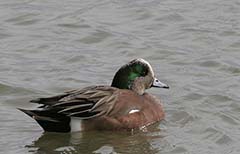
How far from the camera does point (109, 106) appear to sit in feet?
32.2

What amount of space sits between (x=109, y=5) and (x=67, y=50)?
2097mm

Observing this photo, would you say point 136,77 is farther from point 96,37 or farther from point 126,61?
point 96,37

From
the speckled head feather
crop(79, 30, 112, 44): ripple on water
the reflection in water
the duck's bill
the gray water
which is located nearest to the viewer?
the reflection in water

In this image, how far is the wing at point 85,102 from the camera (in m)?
9.48

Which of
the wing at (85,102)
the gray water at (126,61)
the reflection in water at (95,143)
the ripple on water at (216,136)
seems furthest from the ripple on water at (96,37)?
the ripple on water at (216,136)

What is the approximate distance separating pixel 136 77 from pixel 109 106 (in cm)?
71

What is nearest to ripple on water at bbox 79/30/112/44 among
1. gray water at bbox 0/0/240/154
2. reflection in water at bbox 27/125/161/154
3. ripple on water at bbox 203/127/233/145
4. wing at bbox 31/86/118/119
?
gray water at bbox 0/0/240/154

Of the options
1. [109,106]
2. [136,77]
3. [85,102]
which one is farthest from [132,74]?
[85,102]

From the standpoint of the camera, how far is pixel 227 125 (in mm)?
10055

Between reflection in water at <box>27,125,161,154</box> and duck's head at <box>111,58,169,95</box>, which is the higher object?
duck's head at <box>111,58,169,95</box>

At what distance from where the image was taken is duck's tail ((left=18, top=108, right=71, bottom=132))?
9469mm

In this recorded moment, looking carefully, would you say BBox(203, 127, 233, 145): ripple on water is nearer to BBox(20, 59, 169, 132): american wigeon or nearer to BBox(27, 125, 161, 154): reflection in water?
BBox(27, 125, 161, 154): reflection in water

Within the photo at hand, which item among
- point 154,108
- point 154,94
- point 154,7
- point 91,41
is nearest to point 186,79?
point 154,94

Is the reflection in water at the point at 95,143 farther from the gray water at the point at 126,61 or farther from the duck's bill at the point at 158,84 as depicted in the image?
the duck's bill at the point at 158,84
